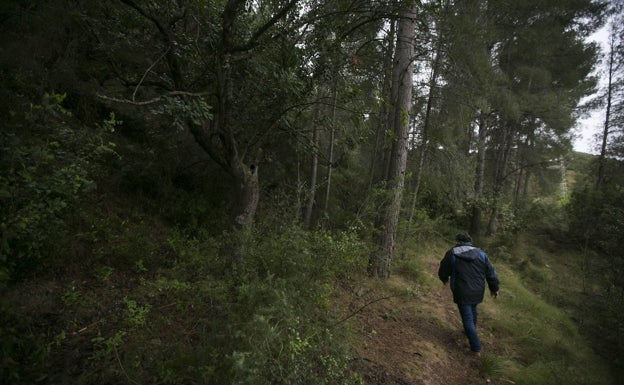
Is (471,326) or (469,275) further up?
(469,275)

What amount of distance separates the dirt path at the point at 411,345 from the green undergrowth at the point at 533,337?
0.38 meters

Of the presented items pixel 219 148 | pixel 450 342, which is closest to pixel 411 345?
pixel 450 342

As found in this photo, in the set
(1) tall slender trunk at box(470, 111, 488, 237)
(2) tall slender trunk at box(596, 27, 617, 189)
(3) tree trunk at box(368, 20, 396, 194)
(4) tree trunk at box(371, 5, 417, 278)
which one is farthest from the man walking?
(2) tall slender trunk at box(596, 27, 617, 189)

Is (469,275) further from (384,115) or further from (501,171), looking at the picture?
(501,171)

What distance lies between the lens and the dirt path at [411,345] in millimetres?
3328

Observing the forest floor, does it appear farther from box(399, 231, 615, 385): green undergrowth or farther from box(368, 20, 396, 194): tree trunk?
box(368, 20, 396, 194): tree trunk

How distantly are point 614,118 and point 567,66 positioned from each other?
15.4 feet

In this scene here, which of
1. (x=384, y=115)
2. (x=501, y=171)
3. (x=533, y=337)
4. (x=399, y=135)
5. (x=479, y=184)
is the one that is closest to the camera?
(x=533, y=337)

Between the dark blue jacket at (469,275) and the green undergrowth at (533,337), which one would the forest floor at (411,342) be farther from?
the dark blue jacket at (469,275)

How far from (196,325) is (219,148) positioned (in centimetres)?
299

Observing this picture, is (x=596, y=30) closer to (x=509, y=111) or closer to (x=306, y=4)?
(x=509, y=111)

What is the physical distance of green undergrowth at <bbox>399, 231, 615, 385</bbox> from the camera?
3891 millimetres

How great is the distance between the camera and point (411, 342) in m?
4.07

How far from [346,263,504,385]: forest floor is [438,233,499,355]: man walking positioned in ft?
1.30
